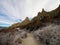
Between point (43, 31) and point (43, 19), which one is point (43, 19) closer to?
point (43, 19)

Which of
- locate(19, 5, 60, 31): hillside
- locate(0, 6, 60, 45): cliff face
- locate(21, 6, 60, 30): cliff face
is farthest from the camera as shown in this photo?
locate(19, 5, 60, 31): hillside

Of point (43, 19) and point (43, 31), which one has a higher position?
point (43, 19)

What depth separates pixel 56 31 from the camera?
11672 millimetres

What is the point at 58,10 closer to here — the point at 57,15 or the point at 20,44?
the point at 57,15

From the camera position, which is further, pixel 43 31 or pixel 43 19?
pixel 43 19

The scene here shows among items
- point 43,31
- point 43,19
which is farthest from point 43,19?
point 43,31

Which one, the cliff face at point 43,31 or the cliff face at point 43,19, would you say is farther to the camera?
the cliff face at point 43,19

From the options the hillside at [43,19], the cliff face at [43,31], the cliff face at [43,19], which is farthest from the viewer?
the hillside at [43,19]

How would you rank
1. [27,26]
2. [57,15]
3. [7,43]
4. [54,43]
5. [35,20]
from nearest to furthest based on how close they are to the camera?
[54,43] → [7,43] → [57,15] → [35,20] → [27,26]

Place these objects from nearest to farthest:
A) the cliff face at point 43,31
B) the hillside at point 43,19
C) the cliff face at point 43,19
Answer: the cliff face at point 43,31, the cliff face at point 43,19, the hillside at point 43,19

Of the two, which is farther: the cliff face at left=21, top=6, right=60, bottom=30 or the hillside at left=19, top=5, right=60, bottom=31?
the hillside at left=19, top=5, right=60, bottom=31

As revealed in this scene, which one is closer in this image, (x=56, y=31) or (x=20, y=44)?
(x=56, y=31)

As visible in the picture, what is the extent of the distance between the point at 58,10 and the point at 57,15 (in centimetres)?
67

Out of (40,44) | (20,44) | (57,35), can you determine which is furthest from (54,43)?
(20,44)
